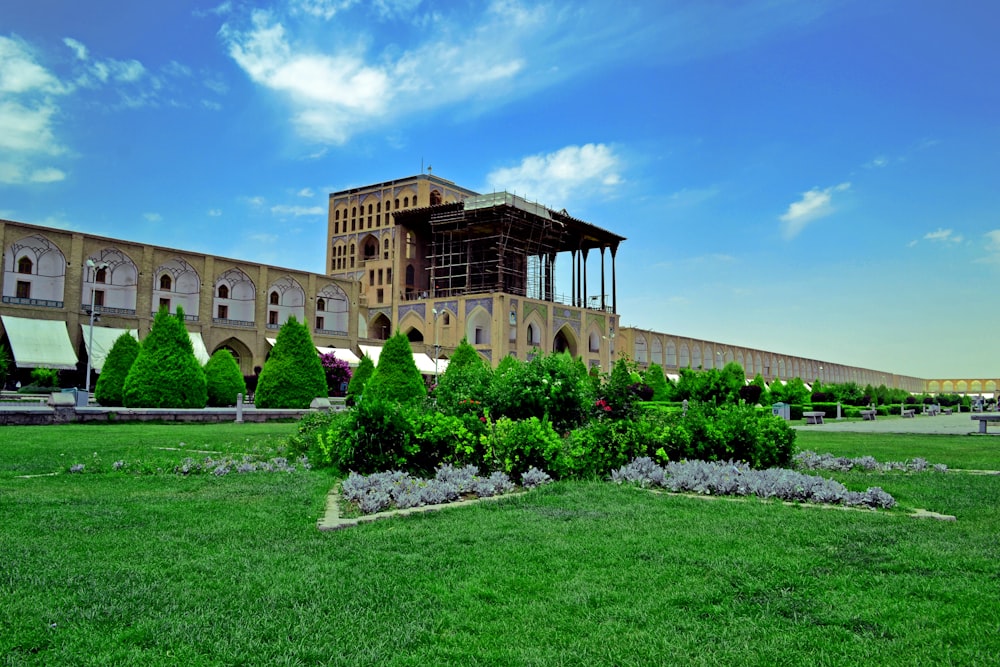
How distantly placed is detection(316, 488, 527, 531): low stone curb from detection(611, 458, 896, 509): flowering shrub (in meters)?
1.49

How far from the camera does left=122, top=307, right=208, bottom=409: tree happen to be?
2028 cm

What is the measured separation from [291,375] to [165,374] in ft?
13.3

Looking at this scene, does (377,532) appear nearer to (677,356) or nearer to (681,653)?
(681,653)

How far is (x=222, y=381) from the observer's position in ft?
80.3

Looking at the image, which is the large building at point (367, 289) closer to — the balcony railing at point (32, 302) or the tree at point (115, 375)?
the balcony railing at point (32, 302)

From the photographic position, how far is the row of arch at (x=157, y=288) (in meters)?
31.8

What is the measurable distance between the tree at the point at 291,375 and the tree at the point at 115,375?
13.1ft

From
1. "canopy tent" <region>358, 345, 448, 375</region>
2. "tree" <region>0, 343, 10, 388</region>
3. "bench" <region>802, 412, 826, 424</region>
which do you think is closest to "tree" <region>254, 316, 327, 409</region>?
"tree" <region>0, 343, 10, 388</region>

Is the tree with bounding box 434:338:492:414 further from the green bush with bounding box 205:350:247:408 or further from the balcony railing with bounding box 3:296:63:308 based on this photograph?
the balcony railing with bounding box 3:296:63:308

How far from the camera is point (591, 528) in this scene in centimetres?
504

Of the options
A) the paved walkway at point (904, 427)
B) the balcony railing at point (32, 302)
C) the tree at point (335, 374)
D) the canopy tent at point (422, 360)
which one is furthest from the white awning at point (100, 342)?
the paved walkway at point (904, 427)

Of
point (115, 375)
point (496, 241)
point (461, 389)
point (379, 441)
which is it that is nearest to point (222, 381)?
point (115, 375)

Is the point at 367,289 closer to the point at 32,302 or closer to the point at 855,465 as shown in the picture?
the point at 32,302

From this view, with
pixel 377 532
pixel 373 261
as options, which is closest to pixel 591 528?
pixel 377 532
